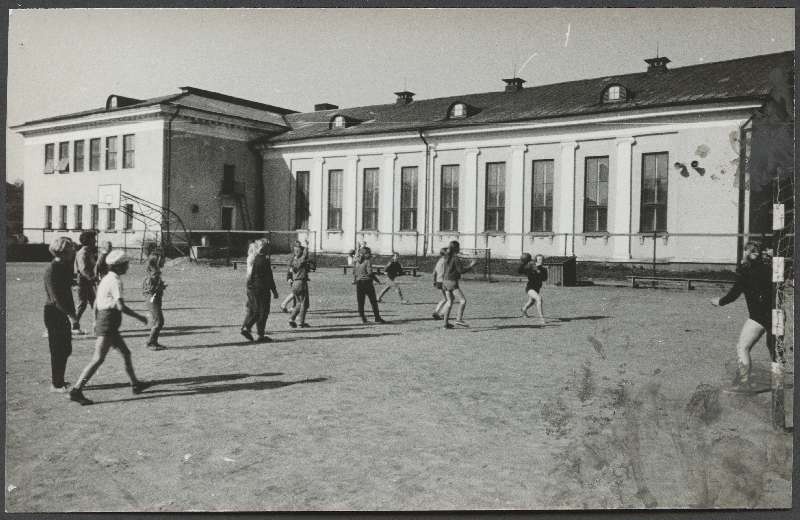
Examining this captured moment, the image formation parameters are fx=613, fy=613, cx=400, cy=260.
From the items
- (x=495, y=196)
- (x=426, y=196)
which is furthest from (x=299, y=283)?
(x=426, y=196)

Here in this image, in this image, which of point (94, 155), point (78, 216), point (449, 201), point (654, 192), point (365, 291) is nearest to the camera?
point (78, 216)

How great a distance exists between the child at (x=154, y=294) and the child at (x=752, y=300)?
296 inches

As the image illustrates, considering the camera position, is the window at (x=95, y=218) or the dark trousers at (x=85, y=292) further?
the window at (x=95, y=218)

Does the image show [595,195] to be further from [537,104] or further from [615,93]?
[615,93]

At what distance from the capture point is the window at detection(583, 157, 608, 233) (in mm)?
23969

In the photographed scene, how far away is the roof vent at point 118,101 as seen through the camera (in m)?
8.59

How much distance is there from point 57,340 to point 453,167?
23527mm

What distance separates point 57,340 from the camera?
673 cm

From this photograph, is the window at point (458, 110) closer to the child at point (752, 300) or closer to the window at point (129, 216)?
the window at point (129, 216)

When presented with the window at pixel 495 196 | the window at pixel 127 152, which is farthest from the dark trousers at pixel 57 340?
the window at pixel 495 196

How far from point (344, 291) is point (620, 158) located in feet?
40.0

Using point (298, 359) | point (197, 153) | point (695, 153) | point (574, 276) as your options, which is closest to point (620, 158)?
point (695, 153)

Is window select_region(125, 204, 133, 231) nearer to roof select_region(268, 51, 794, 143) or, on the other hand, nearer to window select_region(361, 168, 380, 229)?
roof select_region(268, 51, 794, 143)

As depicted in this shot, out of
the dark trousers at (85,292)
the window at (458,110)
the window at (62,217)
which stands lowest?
the dark trousers at (85,292)
